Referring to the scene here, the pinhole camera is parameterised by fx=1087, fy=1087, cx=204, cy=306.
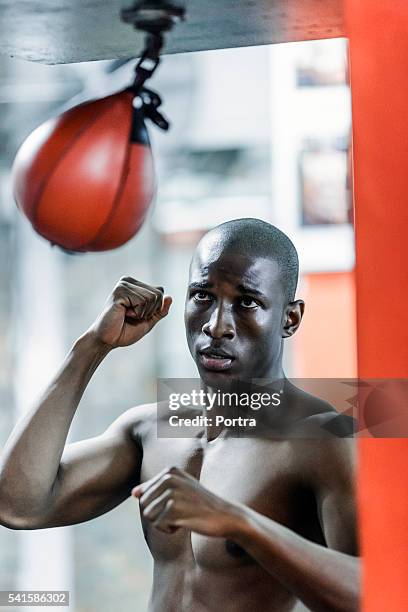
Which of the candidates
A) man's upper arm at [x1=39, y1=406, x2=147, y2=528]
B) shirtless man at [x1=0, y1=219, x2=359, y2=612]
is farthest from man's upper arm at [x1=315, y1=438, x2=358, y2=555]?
man's upper arm at [x1=39, y1=406, x2=147, y2=528]

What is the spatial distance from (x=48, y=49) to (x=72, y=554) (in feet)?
3.00

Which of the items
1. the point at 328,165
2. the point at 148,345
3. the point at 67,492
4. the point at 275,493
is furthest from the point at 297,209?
the point at 67,492

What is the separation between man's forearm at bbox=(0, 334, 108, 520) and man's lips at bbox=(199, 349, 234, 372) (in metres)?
0.19

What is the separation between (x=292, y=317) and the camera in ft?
6.07

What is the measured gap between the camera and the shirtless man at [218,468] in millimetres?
1736

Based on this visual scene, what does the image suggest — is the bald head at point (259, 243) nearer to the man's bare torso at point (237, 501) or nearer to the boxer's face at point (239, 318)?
the boxer's face at point (239, 318)

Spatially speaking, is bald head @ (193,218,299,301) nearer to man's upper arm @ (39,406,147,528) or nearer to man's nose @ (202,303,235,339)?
man's nose @ (202,303,235,339)

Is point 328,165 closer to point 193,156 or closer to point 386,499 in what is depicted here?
point 193,156

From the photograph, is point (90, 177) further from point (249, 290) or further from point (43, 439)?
point (43, 439)

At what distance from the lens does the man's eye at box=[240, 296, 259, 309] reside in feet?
6.09

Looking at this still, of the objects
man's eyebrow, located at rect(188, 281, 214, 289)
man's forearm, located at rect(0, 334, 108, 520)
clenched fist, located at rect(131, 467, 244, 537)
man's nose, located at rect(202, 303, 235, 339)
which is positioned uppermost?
man's eyebrow, located at rect(188, 281, 214, 289)

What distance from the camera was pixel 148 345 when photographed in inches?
76.1

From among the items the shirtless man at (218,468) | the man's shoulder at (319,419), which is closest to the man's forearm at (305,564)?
the shirtless man at (218,468)

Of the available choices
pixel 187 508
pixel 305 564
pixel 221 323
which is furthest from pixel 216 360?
pixel 305 564
